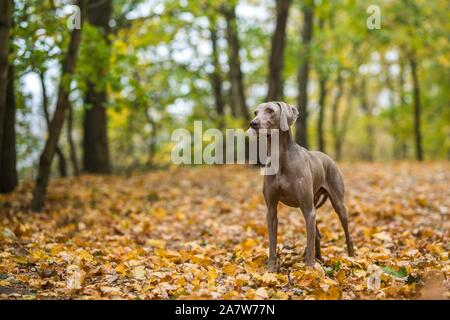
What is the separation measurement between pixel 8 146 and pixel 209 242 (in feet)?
16.7

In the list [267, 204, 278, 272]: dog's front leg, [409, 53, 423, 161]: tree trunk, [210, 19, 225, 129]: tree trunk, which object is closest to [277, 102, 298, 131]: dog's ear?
[267, 204, 278, 272]: dog's front leg

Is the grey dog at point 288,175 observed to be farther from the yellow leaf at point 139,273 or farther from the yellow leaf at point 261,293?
the yellow leaf at point 139,273

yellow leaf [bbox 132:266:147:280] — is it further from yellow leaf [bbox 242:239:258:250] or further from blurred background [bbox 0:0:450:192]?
blurred background [bbox 0:0:450:192]

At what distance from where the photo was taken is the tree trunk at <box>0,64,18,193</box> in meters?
10.0

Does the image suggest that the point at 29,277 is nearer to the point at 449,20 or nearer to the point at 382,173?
the point at 382,173

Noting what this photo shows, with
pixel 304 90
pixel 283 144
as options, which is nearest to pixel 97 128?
pixel 304 90

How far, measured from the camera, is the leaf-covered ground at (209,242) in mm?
4738

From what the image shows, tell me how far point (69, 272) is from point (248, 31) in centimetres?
1179

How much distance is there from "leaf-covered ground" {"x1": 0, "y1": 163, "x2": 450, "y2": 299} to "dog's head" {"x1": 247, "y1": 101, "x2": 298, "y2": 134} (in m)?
1.52

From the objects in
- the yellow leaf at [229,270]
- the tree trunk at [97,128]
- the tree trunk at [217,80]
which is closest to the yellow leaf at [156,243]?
the yellow leaf at [229,270]

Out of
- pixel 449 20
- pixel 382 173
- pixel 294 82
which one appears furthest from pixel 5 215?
pixel 294 82

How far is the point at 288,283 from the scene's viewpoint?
4.98 meters

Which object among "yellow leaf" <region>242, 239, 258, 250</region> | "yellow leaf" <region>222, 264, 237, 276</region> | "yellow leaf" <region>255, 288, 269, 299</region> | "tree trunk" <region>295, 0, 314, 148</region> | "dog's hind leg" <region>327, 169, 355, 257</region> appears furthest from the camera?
"tree trunk" <region>295, 0, 314, 148</region>

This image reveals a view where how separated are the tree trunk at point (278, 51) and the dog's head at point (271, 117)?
897 cm
